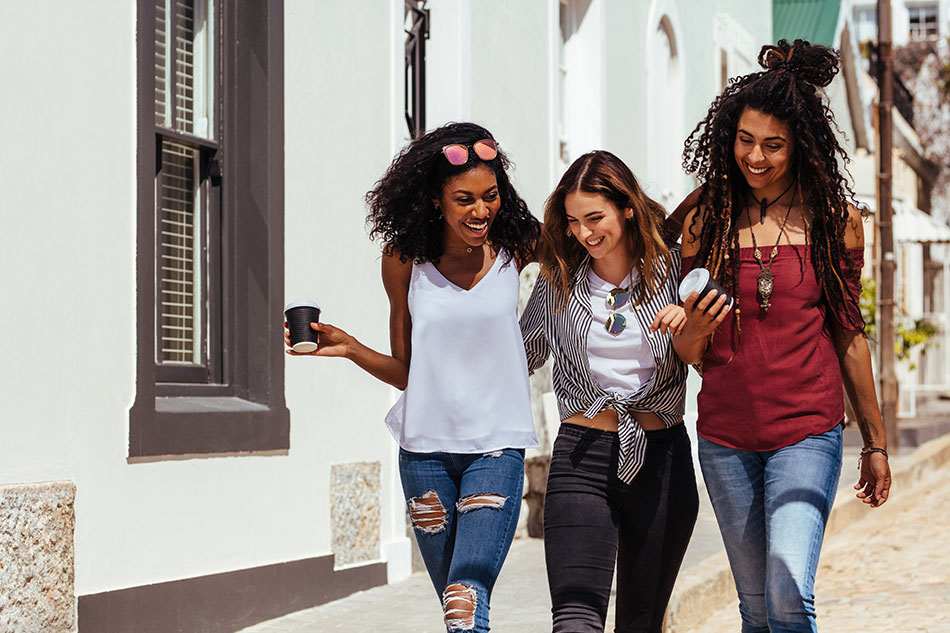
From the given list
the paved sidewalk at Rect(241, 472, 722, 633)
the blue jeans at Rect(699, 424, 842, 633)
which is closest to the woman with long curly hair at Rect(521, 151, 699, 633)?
the blue jeans at Rect(699, 424, 842, 633)

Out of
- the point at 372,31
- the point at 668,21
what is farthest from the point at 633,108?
the point at 372,31

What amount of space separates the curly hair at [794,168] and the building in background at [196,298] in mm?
2584

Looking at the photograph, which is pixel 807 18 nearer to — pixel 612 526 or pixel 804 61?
pixel 804 61

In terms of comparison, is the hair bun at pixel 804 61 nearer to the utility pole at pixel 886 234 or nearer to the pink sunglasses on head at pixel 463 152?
the pink sunglasses on head at pixel 463 152

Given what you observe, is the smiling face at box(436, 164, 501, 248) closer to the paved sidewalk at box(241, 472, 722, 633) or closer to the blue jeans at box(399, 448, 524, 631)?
the blue jeans at box(399, 448, 524, 631)

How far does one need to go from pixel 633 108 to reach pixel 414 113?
12.2 feet

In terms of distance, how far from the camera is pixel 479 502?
388 centimetres

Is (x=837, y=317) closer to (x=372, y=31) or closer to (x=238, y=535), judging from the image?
(x=238, y=535)

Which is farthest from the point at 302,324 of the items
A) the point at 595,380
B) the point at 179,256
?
the point at 179,256

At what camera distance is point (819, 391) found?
3.81m

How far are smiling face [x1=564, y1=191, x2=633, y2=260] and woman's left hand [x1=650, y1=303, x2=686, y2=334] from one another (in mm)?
327

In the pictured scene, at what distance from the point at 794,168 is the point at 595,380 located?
840 mm

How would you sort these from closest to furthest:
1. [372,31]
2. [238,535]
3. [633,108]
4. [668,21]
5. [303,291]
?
[238,535] → [303,291] → [372,31] → [633,108] → [668,21]

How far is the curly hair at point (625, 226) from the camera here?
3.96m
